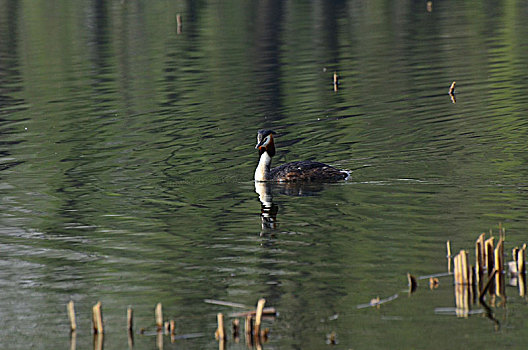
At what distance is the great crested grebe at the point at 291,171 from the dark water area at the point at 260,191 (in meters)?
0.58

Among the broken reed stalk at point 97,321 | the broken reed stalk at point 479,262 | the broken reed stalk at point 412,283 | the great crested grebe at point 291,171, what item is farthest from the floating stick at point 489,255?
the great crested grebe at point 291,171

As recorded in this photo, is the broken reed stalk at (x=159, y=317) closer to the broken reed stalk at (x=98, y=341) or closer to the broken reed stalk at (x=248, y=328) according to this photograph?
the broken reed stalk at (x=98, y=341)

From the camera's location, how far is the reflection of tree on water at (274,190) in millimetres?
19875

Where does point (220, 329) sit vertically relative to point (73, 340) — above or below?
above

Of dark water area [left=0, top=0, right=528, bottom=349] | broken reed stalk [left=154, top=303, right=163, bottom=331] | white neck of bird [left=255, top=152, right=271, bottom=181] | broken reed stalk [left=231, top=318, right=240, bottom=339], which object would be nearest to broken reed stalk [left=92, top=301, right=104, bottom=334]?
dark water area [left=0, top=0, right=528, bottom=349]

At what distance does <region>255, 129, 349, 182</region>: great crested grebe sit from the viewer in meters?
22.3

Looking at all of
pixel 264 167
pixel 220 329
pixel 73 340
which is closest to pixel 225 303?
pixel 220 329

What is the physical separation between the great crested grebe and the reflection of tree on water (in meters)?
0.17

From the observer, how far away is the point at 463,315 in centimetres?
1251

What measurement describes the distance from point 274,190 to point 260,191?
1.08 feet

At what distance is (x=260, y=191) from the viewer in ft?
72.6

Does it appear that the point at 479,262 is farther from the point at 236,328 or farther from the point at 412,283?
the point at 236,328

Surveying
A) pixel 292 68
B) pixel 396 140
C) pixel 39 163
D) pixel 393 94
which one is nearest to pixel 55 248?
pixel 39 163

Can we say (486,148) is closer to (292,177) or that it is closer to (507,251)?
(292,177)
